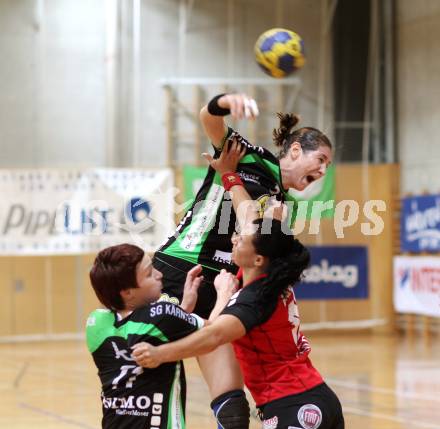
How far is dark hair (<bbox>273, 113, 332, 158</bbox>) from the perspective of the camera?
432 cm

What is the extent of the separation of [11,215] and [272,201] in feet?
31.8

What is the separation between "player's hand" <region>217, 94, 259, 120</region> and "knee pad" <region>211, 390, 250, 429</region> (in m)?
1.33

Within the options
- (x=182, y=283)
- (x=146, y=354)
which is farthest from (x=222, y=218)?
(x=146, y=354)

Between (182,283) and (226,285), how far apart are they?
0.51 m

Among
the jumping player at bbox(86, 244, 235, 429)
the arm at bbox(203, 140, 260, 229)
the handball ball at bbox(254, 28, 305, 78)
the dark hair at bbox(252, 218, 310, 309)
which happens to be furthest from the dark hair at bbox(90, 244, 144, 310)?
the handball ball at bbox(254, 28, 305, 78)

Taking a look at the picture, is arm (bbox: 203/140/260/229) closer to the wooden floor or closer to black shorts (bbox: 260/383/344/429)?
black shorts (bbox: 260/383/344/429)

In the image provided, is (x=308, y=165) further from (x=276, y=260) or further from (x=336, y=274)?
(x=336, y=274)

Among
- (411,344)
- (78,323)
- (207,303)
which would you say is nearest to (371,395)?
(207,303)

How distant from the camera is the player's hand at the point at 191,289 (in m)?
3.86

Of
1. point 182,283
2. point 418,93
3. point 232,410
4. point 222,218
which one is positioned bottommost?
point 232,410

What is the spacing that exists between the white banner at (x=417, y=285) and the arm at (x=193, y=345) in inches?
406

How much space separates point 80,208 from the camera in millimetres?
13703

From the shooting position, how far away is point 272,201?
4262 millimetres

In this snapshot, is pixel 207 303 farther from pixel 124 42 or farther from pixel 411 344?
pixel 124 42
